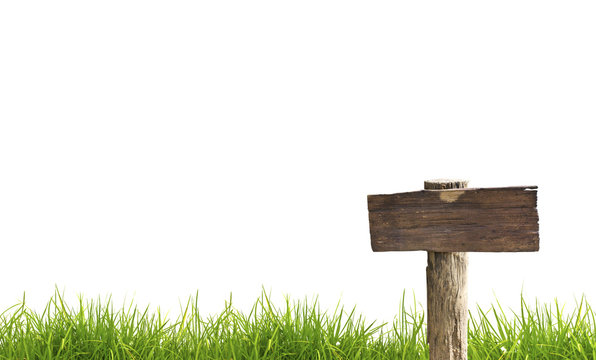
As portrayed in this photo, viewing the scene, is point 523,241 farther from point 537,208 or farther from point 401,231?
point 401,231

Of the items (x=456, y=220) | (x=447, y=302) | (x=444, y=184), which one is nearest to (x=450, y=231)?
(x=456, y=220)

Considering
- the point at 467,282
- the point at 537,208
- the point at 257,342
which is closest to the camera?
the point at 537,208

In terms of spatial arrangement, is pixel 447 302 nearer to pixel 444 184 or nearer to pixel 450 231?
Answer: pixel 450 231

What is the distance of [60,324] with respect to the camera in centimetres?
438

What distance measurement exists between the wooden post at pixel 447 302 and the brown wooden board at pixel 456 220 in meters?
0.13

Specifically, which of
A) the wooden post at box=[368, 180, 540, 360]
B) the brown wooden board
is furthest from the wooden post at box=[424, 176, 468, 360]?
the brown wooden board

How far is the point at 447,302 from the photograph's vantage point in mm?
3543

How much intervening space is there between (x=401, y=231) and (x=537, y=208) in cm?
64

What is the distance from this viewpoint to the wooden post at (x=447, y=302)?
3520 millimetres

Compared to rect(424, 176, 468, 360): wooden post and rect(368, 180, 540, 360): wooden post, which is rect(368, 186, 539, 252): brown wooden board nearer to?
rect(368, 180, 540, 360): wooden post

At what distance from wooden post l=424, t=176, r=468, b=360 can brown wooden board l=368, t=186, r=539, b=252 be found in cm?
13

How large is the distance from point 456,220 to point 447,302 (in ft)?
1.51

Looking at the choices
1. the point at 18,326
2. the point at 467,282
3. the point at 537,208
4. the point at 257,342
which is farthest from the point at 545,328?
the point at 18,326

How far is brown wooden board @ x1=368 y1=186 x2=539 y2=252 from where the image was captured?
10.8 feet
